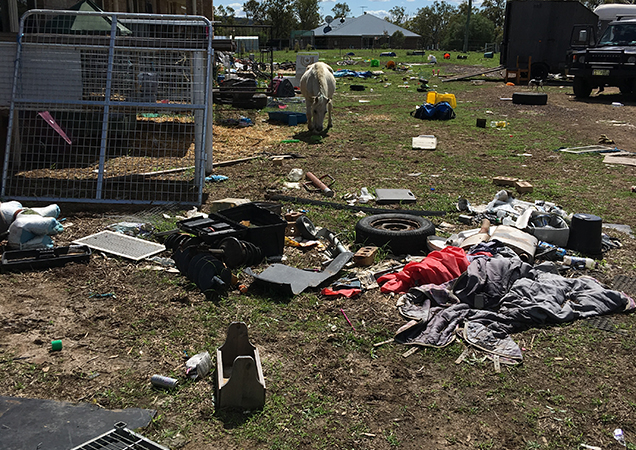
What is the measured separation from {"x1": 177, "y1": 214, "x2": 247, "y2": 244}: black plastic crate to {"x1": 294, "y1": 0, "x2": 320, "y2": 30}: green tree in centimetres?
9648

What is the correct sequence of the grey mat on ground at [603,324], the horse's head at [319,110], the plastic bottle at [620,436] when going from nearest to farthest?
the plastic bottle at [620,436] < the grey mat on ground at [603,324] < the horse's head at [319,110]

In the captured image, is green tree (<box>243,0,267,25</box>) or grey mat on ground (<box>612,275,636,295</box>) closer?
grey mat on ground (<box>612,275,636,295</box>)

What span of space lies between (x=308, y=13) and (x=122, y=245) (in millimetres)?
99567

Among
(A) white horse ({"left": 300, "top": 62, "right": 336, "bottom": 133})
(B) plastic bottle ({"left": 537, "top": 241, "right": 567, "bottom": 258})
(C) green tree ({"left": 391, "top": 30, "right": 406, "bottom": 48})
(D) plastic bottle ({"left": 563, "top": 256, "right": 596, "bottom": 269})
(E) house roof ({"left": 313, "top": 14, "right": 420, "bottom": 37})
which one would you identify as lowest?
(D) plastic bottle ({"left": 563, "top": 256, "right": 596, "bottom": 269})

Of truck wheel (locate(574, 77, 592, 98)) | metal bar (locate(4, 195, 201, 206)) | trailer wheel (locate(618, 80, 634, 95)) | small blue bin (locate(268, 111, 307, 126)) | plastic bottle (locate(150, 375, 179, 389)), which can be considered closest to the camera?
plastic bottle (locate(150, 375, 179, 389))

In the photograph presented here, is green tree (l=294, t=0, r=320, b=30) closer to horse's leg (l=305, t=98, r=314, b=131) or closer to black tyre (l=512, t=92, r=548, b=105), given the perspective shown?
black tyre (l=512, t=92, r=548, b=105)

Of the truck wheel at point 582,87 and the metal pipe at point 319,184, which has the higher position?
the truck wheel at point 582,87

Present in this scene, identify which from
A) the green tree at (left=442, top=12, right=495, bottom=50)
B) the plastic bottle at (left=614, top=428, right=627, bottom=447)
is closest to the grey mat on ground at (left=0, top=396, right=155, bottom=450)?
the plastic bottle at (left=614, top=428, right=627, bottom=447)

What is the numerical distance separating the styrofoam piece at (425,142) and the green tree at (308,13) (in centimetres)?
9010

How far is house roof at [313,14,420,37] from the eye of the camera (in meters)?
84.8

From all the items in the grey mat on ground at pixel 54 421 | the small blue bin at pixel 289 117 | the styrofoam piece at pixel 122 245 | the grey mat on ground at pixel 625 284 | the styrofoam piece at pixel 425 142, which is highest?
the small blue bin at pixel 289 117

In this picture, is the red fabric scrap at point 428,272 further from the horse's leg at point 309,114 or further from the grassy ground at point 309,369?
the horse's leg at point 309,114

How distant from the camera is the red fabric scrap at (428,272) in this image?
193 inches

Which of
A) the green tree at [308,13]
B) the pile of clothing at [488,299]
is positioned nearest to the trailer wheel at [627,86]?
the pile of clothing at [488,299]
